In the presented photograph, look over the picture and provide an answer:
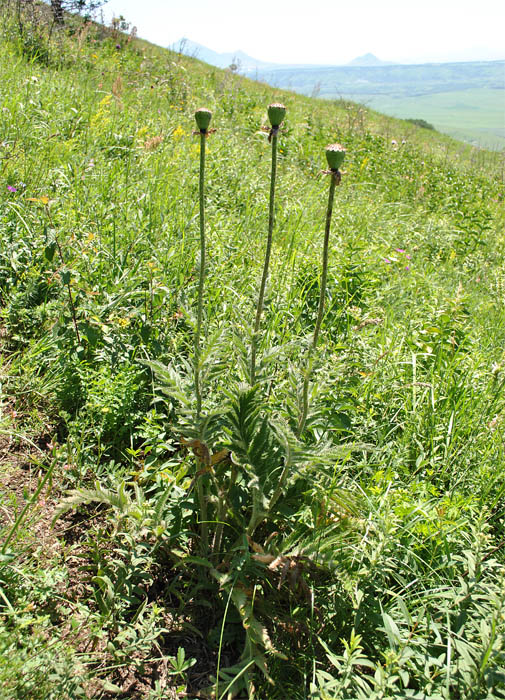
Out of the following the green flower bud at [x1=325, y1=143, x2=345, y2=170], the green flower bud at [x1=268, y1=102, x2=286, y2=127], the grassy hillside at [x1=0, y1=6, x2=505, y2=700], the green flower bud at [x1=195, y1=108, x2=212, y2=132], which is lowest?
the grassy hillside at [x1=0, y1=6, x2=505, y2=700]

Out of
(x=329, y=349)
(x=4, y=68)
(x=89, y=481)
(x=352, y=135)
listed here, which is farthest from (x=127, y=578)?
(x=352, y=135)

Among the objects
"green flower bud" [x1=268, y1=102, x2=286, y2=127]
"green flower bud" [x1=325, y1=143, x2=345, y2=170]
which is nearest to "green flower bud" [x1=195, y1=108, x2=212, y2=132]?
"green flower bud" [x1=268, y1=102, x2=286, y2=127]

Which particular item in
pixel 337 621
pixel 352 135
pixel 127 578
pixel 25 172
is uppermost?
Answer: pixel 352 135

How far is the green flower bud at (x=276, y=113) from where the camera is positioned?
3.92 feet

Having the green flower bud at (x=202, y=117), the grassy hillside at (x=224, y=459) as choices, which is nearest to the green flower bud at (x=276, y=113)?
the green flower bud at (x=202, y=117)

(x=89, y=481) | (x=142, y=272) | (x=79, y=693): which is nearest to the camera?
(x=79, y=693)

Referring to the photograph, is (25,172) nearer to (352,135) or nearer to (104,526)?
(104,526)

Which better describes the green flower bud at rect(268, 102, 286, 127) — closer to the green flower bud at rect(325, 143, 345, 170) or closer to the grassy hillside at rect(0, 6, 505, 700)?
the green flower bud at rect(325, 143, 345, 170)

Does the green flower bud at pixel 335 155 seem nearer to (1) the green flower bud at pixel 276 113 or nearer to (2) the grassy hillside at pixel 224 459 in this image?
(1) the green flower bud at pixel 276 113

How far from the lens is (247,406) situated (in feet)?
4.89

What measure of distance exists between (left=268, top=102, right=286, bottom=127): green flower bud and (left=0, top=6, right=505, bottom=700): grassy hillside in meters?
0.47

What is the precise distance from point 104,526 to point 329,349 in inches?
50.1

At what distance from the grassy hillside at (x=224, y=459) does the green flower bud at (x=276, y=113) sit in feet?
1.53

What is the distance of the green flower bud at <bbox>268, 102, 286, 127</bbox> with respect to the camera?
3.92 feet
